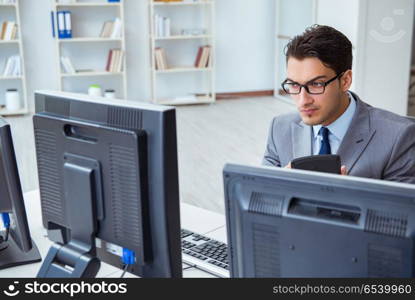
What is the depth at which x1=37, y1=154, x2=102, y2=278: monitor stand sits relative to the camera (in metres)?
1.17

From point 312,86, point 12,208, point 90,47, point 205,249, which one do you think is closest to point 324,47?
point 312,86

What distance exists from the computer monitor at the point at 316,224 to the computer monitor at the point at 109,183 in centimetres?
14

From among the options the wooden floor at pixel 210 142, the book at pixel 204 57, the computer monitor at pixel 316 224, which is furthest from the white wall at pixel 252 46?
the computer monitor at pixel 316 224

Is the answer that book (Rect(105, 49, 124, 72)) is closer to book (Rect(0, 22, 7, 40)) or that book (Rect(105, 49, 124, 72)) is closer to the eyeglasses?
book (Rect(0, 22, 7, 40))

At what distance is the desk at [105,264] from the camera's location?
1578 millimetres

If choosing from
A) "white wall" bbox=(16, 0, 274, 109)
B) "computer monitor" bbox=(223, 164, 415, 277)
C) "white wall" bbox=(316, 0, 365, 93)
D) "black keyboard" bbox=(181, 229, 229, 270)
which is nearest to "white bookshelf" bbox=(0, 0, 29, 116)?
"white wall" bbox=(16, 0, 274, 109)

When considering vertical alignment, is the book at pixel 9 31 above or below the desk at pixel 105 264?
above

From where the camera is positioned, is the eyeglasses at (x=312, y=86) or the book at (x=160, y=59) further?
the book at (x=160, y=59)

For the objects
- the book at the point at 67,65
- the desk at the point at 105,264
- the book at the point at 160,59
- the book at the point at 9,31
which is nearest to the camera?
the desk at the point at 105,264

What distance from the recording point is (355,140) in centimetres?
184

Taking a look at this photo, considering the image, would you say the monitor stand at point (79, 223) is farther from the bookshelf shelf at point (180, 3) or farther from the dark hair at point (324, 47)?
the bookshelf shelf at point (180, 3)

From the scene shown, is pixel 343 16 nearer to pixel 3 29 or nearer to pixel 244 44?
pixel 244 44

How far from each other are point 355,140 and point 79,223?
1.01 meters

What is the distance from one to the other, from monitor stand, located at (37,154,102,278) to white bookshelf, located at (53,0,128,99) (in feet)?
17.8
